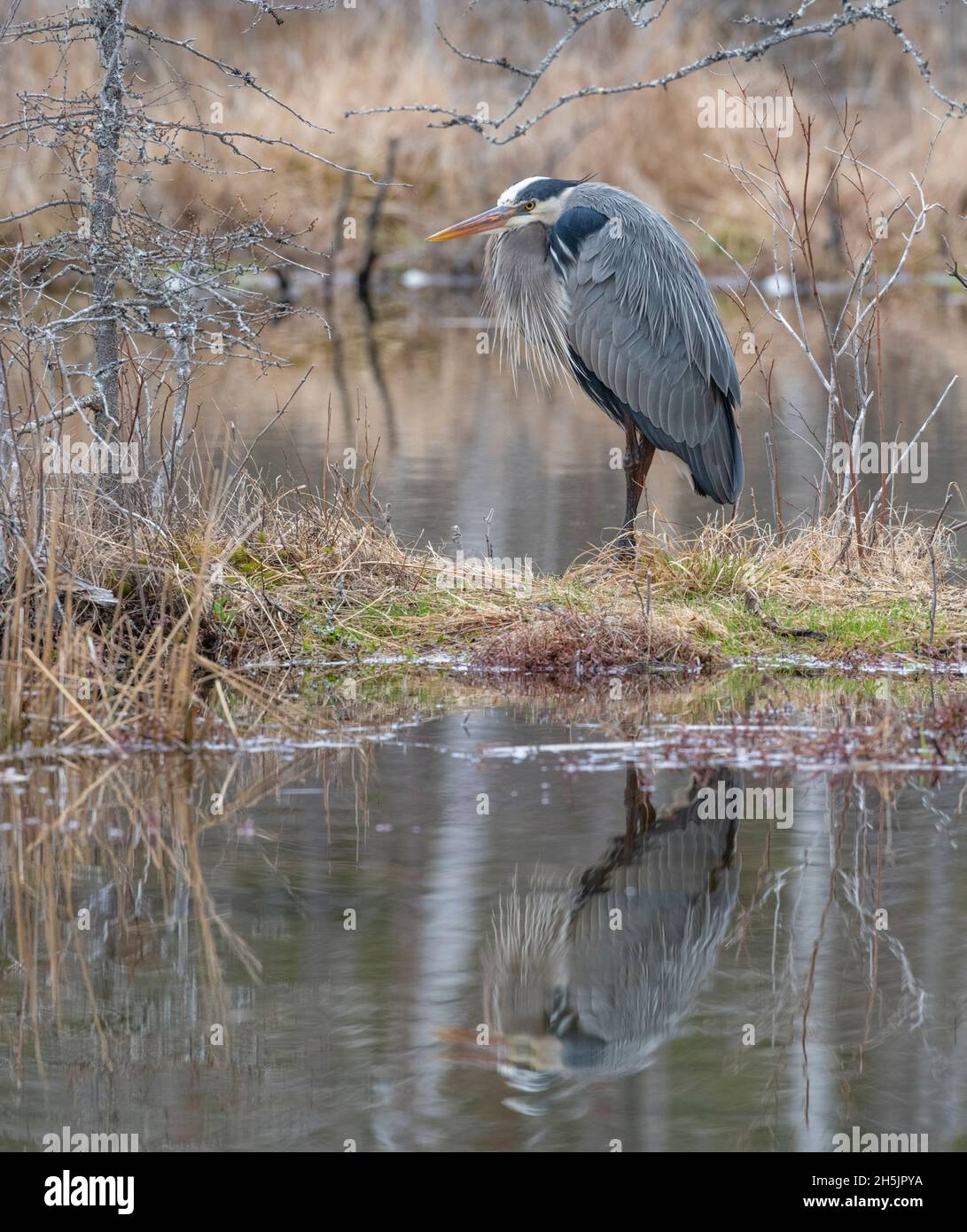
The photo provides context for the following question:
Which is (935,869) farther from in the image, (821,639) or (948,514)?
(948,514)

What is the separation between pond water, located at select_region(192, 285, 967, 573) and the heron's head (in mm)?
1183

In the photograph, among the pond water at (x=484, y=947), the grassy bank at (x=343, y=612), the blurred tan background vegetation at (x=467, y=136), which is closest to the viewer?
the pond water at (x=484, y=947)

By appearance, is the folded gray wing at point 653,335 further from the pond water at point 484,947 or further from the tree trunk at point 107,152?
the pond water at point 484,947

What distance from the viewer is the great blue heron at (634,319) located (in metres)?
8.42

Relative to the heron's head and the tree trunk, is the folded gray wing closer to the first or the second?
the heron's head

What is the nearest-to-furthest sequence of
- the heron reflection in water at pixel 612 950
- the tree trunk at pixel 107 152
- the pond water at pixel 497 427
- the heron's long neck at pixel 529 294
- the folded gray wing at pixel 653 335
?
the heron reflection in water at pixel 612 950
the tree trunk at pixel 107 152
the folded gray wing at pixel 653 335
the heron's long neck at pixel 529 294
the pond water at pixel 497 427

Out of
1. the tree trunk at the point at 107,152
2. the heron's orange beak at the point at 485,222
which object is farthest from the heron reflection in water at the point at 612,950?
the heron's orange beak at the point at 485,222

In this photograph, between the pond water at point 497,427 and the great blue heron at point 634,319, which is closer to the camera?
the great blue heron at point 634,319

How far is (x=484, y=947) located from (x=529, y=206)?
197 inches

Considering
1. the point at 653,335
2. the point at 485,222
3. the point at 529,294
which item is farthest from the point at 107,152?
the point at 653,335

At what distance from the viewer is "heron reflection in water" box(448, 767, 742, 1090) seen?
401cm

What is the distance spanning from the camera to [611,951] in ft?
14.8
